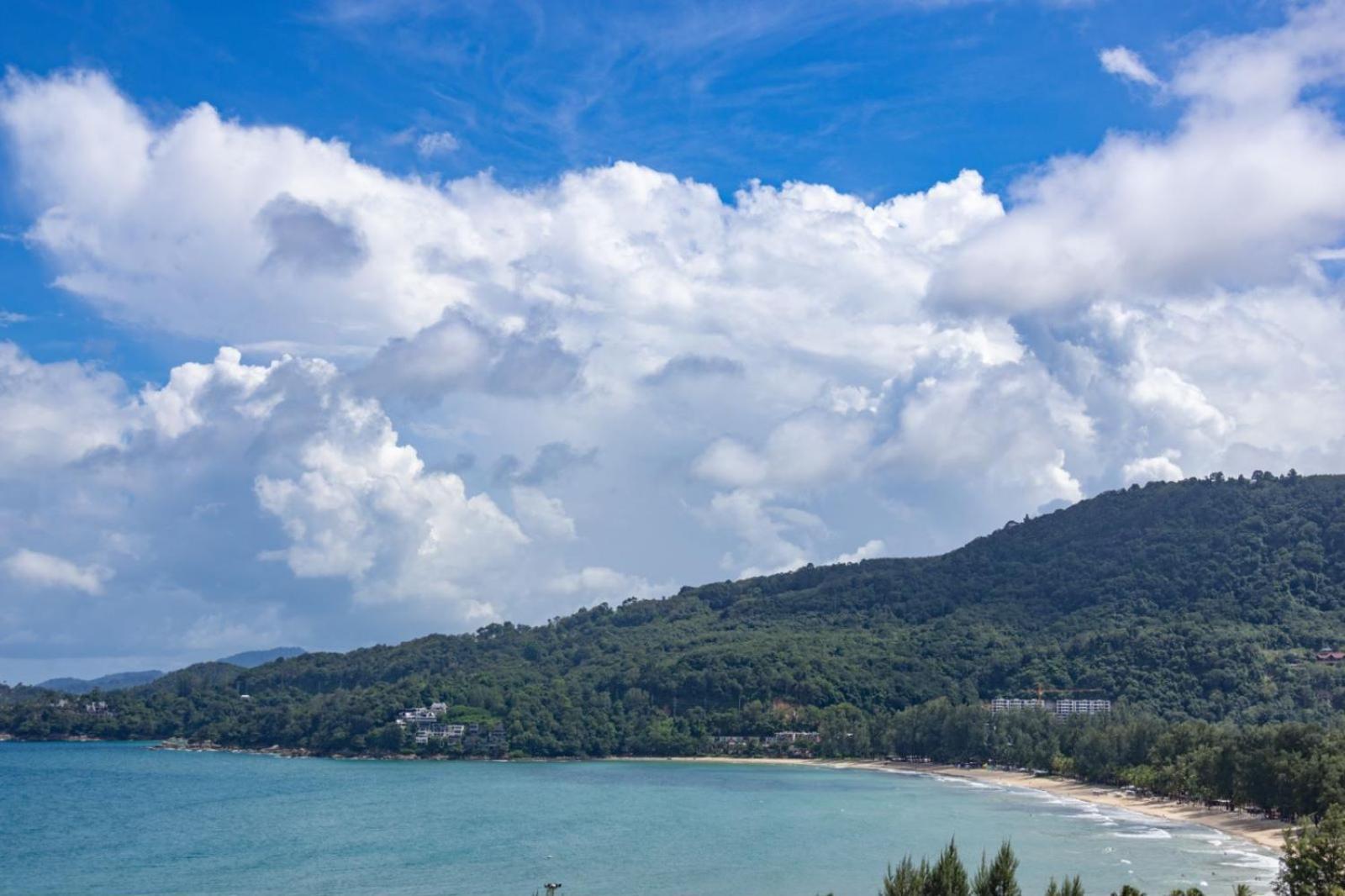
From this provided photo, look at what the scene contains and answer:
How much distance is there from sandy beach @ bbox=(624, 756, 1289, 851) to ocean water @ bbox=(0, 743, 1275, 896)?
8.63ft

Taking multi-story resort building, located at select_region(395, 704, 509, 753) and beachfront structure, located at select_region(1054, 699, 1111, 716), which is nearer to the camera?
beachfront structure, located at select_region(1054, 699, 1111, 716)

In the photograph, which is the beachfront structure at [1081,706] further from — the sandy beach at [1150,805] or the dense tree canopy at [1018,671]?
the sandy beach at [1150,805]

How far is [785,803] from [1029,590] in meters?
100

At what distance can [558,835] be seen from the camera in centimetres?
8388

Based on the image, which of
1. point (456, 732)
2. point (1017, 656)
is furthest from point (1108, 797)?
point (456, 732)

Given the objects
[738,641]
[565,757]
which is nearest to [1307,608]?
[738,641]

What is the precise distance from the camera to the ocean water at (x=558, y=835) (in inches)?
2564

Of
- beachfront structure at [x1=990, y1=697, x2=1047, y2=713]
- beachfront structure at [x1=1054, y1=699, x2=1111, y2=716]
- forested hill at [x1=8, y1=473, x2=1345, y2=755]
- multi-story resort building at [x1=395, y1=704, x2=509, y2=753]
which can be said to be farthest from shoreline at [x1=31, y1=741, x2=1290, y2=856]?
beachfront structure at [x1=1054, y1=699, x2=1111, y2=716]

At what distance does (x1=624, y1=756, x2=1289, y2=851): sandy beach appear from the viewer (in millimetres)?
79250

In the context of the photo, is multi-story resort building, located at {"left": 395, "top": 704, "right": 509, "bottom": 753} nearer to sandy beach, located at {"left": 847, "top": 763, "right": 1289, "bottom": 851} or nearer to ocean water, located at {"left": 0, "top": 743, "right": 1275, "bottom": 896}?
ocean water, located at {"left": 0, "top": 743, "right": 1275, "bottom": 896}

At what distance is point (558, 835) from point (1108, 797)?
44.0m

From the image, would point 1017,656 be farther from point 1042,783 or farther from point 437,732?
point 437,732

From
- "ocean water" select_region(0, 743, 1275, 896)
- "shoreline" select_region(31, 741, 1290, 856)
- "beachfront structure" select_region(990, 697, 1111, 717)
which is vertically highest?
"beachfront structure" select_region(990, 697, 1111, 717)

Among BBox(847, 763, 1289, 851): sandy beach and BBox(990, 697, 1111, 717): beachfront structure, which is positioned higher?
BBox(990, 697, 1111, 717): beachfront structure
